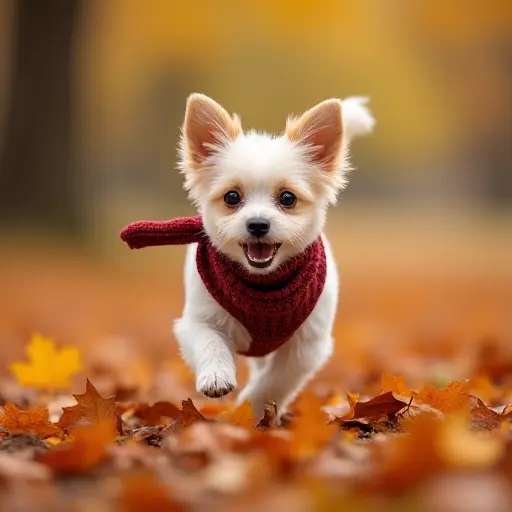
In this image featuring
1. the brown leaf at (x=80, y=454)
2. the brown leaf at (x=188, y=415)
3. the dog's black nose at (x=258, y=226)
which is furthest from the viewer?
the dog's black nose at (x=258, y=226)

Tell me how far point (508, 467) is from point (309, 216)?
73.3 inches

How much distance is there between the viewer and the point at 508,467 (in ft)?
8.41

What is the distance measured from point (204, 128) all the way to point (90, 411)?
1486 millimetres

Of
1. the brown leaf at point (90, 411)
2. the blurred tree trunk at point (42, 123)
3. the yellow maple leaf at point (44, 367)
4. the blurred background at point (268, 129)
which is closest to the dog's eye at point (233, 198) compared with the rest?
the brown leaf at point (90, 411)

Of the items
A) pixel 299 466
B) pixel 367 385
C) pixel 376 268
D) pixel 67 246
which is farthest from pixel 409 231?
pixel 299 466

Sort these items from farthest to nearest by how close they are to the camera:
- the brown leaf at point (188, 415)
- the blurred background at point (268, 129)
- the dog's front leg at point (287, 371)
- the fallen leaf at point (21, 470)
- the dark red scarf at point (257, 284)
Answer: the blurred background at point (268, 129)
the dog's front leg at point (287, 371)
the dark red scarf at point (257, 284)
the brown leaf at point (188, 415)
the fallen leaf at point (21, 470)

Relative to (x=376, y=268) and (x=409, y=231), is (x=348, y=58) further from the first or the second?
(x=376, y=268)

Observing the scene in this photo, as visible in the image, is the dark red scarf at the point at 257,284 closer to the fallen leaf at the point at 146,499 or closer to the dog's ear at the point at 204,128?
the dog's ear at the point at 204,128

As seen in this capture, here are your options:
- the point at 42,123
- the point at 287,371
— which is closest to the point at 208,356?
the point at 287,371

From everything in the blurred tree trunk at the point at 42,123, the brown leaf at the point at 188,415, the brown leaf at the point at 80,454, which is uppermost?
the blurred tree trunk at the point at 42,123

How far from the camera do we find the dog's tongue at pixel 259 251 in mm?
4059

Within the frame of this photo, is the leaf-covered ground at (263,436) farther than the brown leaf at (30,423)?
No

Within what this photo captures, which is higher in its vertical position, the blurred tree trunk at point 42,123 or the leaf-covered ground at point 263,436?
the blurred tree trunk at point 42,123

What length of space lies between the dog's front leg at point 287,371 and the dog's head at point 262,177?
501 mm
